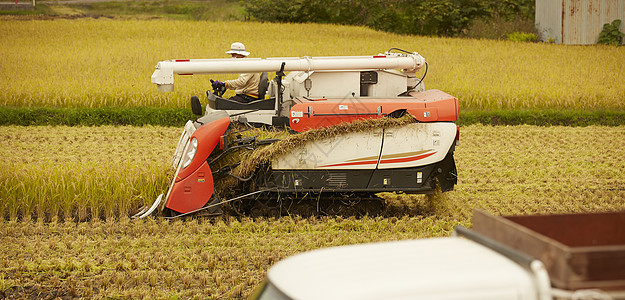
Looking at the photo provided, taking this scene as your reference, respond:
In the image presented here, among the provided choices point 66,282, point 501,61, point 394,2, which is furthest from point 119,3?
point 66,282

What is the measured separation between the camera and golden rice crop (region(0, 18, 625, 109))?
1669cm

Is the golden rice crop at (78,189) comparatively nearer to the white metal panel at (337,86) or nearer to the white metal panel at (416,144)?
the white metal panel at (337,86)

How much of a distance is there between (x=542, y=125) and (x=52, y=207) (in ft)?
36.9

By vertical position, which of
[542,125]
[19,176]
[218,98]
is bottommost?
[542,125]

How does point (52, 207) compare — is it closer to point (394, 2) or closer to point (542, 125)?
point (542, 125)

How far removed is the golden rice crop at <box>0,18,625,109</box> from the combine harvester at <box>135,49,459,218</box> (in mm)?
8046

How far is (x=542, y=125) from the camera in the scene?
15.8 metres

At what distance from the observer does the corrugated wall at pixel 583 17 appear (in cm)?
2836

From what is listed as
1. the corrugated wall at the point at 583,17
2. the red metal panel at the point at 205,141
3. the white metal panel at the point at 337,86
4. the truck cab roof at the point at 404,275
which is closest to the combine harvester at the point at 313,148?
the red metal panel at the point at 205,141

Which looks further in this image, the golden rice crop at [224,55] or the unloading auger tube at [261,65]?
the golden rice crop at [224,55]

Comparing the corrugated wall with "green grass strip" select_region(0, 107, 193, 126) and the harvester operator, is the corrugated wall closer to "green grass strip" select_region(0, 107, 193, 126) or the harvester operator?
"green grass strip" select_region(0, 107, 193, 126)

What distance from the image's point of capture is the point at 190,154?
770cm

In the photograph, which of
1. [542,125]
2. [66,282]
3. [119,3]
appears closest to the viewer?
[66,282]

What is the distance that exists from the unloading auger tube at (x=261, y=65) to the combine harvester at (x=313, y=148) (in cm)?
1
